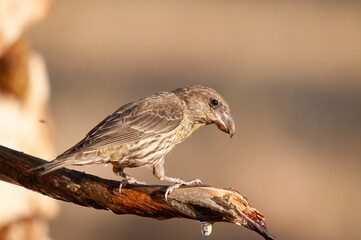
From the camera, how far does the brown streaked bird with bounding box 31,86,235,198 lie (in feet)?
12.0

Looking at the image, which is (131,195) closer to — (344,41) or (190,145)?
(190,145)

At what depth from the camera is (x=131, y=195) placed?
350 centimetres

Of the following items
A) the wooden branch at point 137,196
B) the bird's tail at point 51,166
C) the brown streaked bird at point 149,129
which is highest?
the brown streaked bird at point 149,129

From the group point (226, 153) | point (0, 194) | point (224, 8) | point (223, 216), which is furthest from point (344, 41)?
point (223, 216)

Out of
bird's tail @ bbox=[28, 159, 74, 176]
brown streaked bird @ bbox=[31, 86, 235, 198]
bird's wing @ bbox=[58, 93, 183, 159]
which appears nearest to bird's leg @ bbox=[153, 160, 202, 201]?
brown streaked bird @ bbox=[31, 86, 235, 198]

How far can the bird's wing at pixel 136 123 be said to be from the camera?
3660 mm

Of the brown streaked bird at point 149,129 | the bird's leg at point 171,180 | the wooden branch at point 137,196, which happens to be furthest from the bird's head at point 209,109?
the wooden branch at point 137,196

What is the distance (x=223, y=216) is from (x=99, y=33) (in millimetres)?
6467

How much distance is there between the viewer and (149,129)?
382 cm

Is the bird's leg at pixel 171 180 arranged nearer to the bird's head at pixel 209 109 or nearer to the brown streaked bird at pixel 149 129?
the brown streaked bird at pixel 149 129

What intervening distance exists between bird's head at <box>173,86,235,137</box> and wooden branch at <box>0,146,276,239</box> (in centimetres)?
64

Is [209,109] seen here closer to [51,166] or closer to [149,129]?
[149,129]

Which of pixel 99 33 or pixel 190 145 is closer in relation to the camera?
pixel 190 145

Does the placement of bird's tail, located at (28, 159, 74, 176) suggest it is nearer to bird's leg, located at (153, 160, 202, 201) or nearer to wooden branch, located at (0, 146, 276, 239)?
wooden branch, located at (0, 146, 276, 239)
